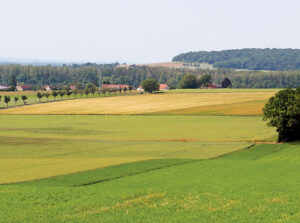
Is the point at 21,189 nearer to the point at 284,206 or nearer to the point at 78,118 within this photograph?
the point at 284,206

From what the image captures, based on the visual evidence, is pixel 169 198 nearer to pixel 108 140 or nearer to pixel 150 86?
pixel 108 140

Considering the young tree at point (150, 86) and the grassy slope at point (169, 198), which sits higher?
the grassy slope at point (169, 198)

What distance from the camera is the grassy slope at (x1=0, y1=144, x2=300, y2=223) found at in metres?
24.9

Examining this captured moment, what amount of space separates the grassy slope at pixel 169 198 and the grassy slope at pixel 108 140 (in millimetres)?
7841

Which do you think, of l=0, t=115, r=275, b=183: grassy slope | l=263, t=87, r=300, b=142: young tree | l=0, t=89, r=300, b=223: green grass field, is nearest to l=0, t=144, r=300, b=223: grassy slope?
l=0, t=89, r=300, b=223: green grass field

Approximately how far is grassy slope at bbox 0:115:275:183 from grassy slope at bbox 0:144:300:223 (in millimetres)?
7841

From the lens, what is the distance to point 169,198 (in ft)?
96.1

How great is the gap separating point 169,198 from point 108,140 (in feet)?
136

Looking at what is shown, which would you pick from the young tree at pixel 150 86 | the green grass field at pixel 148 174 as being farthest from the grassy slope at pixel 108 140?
the young tree at pixel 150 86

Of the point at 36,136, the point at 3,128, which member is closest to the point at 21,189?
the point at 36,136

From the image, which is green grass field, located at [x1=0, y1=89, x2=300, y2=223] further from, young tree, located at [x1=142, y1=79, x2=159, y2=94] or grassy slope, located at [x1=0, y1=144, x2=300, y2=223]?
young tree, located at [x1=142, y1=79, x2=159, y2=94]

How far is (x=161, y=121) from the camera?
9700 centimetres

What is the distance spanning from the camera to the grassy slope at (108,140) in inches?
1874

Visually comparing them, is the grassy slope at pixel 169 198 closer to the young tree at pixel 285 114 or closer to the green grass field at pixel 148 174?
the green grass field at pixel 148 174
